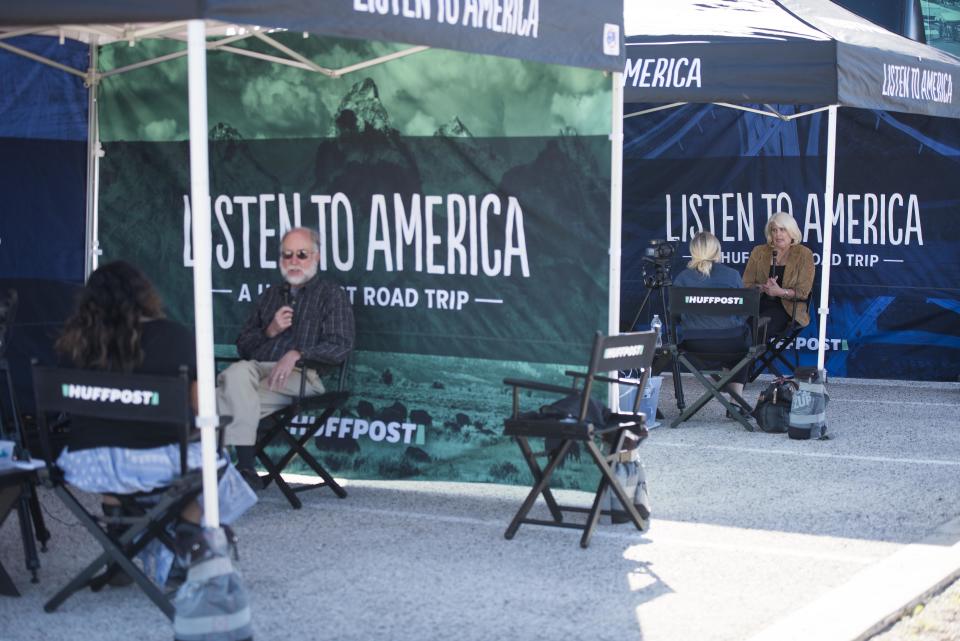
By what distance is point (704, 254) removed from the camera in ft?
27.5

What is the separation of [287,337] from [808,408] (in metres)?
3.29

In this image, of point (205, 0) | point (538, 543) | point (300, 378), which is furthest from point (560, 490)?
point (205, 0)

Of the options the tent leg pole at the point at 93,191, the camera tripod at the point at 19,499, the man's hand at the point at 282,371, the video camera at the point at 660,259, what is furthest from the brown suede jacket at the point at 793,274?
the camera tripod at the point at 19,499

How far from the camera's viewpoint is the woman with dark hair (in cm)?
441

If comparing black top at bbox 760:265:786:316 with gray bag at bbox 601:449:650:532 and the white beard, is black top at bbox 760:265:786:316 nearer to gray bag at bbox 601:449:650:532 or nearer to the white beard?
gray bag at bbox 601:449:650:532

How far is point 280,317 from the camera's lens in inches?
243

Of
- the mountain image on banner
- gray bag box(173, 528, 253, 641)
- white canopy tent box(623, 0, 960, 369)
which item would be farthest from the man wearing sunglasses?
white canopy tent box(623, 0, 960, 369)

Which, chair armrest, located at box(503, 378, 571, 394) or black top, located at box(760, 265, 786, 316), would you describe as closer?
chair armrest, located at box(503, 378, 571, 394)

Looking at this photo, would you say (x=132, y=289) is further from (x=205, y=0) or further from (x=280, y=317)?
(x=280, y=317)

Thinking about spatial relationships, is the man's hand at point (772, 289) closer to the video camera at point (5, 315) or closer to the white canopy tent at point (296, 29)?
the white canopy tent at point (296, 29)

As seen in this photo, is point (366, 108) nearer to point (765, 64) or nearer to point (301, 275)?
point (301, 275)

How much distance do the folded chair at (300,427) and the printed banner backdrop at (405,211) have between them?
274mm

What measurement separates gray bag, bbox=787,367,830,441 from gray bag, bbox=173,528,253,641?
4.69 meters

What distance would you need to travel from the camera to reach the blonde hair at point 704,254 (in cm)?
838
